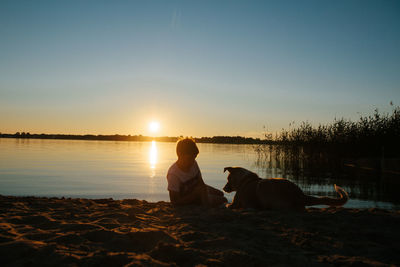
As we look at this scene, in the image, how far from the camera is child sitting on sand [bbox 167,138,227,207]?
512 centimetres

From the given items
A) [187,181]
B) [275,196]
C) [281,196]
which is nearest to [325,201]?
[281,196]

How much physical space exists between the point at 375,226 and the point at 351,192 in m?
5.57

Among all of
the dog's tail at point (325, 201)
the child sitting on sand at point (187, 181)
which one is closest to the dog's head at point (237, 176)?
the child sitting on sand at point (187, 181)

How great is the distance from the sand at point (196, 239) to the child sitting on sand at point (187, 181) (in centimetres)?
75

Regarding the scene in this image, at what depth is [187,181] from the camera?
533 centimetres

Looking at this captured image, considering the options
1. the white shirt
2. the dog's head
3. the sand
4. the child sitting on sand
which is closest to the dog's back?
the sand

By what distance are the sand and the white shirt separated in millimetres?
712

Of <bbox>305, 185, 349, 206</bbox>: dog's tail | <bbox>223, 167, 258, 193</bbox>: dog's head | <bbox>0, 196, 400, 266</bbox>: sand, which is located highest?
<bbox>223, 167, 258, 193</bbox>: dog's head

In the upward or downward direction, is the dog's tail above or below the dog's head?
below

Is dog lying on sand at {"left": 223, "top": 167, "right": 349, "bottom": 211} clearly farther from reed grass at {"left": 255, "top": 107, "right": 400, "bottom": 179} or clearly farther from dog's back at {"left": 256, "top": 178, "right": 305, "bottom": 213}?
reed grass at {"left": 255, "top": 107, "right": 400, "bottom": 179}

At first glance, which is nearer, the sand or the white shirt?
the sand

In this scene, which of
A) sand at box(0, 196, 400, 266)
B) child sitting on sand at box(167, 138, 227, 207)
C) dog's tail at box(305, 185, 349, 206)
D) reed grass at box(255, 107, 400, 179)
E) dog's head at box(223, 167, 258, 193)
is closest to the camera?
sand at box(0, 196, 400, 266)

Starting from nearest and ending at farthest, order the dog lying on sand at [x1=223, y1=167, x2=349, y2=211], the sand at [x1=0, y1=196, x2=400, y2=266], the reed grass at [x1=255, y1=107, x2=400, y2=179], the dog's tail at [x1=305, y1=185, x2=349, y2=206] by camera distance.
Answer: the sand at [x1=0, y1=196, x2=400, y2=266] < the dog's tail at [x1=305, y1=185, x2=349, y2=206] < the dog lying on sand at [x1=223, y1=167, x2=349, y2=211] < the reed grass at [x1=255, y1=107, x2=400, y2=179]

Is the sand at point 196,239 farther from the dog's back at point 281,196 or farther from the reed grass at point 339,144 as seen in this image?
the reed grass at point 339,144
